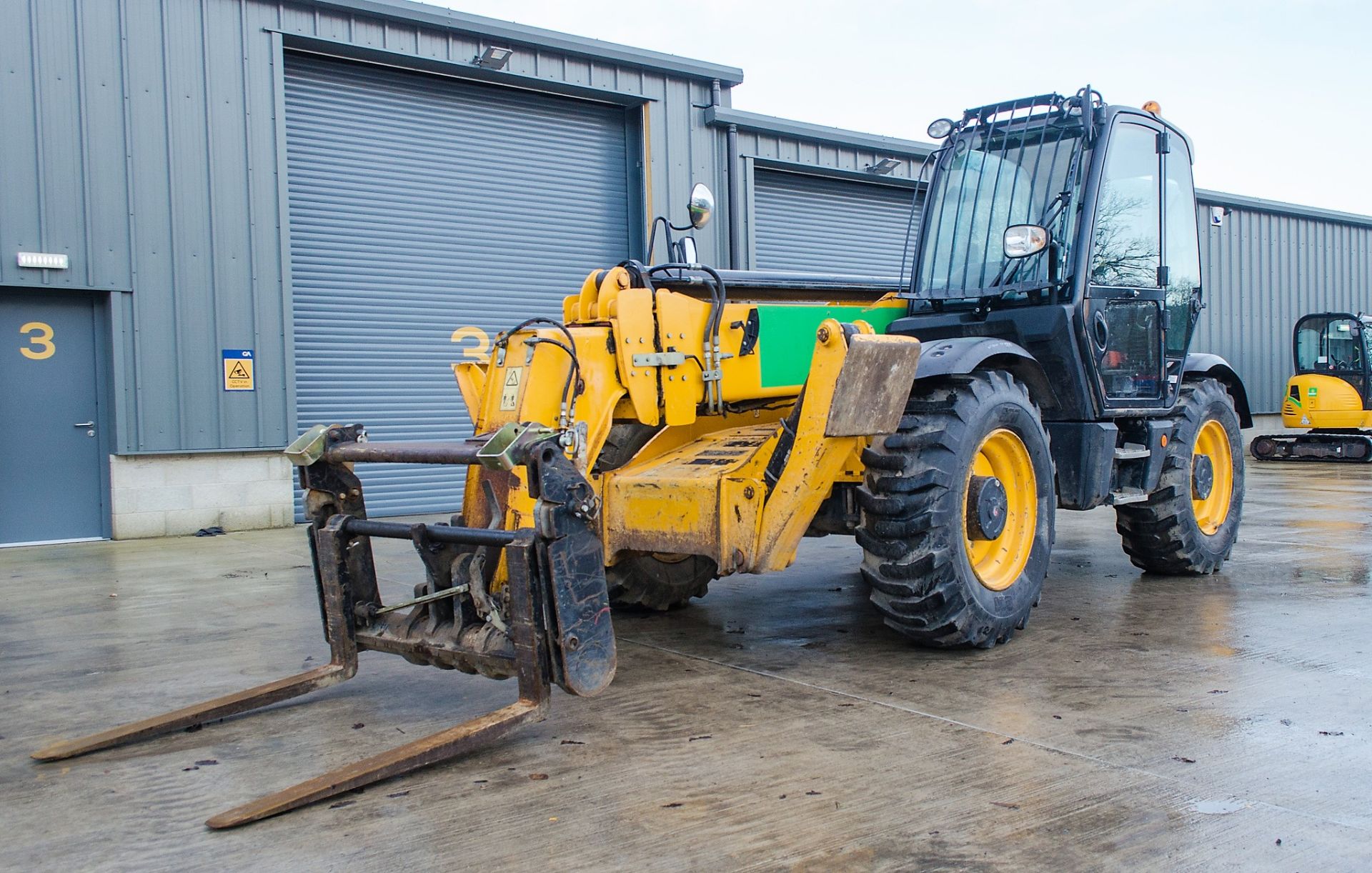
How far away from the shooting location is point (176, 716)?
14.1 ft

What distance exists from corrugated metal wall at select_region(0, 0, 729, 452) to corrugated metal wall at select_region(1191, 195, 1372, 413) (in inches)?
694

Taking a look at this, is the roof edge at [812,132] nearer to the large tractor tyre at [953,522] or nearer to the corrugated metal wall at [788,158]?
the corrugated metal wall at [788,158]

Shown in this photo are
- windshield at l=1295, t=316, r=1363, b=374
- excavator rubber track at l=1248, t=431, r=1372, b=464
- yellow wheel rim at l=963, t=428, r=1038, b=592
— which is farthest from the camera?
windshield at l=1295, t=316, r=1363, b=374

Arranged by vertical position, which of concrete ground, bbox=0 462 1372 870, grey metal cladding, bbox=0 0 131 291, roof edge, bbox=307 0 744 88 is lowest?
concrete ground, bbox=0 462 1372 870

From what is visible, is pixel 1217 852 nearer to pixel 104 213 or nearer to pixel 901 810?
pixel 901 810

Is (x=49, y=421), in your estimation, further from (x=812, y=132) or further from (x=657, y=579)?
(x=812, y=132)

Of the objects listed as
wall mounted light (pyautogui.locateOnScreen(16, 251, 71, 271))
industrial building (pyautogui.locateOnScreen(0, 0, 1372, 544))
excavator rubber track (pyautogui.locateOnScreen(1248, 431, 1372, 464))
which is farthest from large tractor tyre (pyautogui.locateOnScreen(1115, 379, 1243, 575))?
excavator rubber track (pyautogui.locateOnScreen(1248, 431, 1372, 464))

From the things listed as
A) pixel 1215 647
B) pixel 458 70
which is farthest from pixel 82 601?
pixel 458 70

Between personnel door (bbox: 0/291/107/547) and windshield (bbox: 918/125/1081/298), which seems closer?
windshield (bbox: 918/125/1081/298)

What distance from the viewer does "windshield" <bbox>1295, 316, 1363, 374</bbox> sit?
65.0 ft

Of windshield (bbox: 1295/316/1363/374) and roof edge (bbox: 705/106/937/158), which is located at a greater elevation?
roof edge (bbox: 705/106/937/158)

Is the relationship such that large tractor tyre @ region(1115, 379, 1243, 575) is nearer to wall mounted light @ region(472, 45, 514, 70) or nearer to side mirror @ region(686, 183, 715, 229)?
side mirror @ region(686, 183, 715, 229)

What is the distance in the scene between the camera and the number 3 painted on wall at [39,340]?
10.7 m

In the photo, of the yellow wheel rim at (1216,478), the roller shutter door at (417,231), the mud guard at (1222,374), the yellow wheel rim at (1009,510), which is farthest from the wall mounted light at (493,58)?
the yellow wheel rim at (1009,510)
